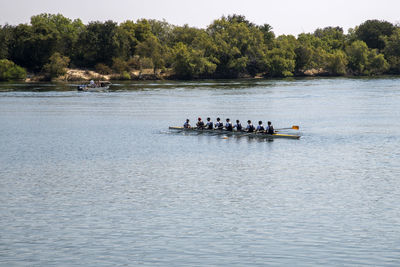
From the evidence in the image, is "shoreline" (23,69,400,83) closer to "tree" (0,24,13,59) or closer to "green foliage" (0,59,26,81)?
"green foliage" (0,59,26,81)

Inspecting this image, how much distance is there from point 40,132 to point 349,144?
35388mm

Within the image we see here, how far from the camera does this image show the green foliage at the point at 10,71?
538 feet

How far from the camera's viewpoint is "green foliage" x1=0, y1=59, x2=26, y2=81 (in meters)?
164

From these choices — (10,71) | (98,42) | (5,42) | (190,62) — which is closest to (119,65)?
(98,42)

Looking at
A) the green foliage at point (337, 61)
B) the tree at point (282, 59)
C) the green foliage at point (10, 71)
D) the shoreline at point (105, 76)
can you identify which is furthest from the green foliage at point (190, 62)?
the green foliage at point (10, 71)

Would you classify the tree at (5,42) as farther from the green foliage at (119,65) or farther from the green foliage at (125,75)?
the green foliage at (125,75)

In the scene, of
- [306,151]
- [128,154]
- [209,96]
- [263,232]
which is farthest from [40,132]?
[209,96]

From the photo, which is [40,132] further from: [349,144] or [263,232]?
[263,232]

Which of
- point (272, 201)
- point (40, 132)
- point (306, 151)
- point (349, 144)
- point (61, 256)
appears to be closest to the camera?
point (61, 256)

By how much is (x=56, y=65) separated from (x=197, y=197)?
145m

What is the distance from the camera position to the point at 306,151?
48094mm

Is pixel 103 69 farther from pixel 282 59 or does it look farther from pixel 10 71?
pixel 282 59

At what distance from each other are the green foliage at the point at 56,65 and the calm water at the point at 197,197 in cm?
10408

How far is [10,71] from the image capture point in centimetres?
16725
